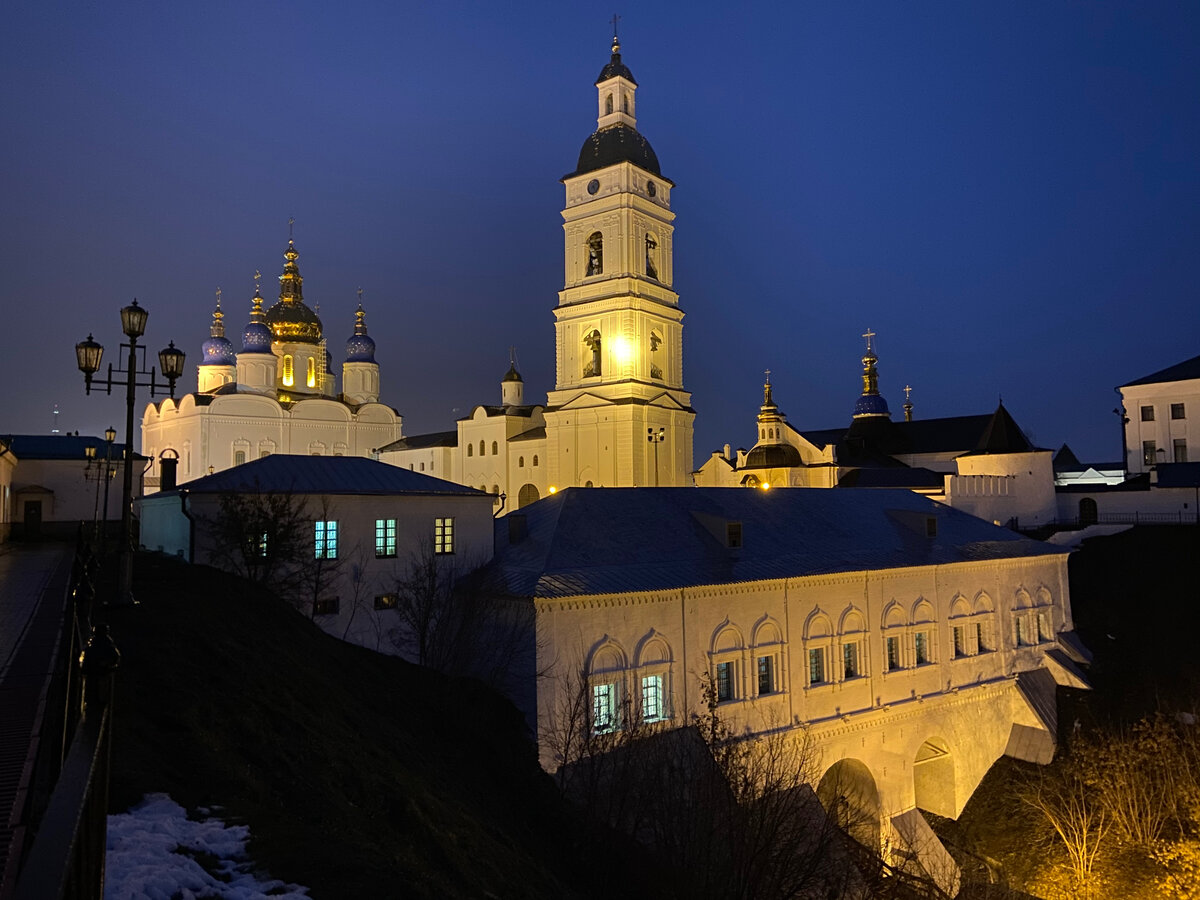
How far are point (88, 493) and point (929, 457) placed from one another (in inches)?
2005

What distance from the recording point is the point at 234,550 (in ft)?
66.1

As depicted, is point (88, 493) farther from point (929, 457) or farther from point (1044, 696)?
point (929, 457)

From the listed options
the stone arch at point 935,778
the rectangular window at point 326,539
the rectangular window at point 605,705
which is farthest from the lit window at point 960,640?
the rectangular window at point 326,539

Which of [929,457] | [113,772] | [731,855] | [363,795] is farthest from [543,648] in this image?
[929,457]

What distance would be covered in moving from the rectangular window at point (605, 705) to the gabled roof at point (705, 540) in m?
2.41

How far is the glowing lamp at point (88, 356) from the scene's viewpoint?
44.5ft

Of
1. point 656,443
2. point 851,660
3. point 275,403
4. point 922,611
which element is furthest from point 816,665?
point 275,403

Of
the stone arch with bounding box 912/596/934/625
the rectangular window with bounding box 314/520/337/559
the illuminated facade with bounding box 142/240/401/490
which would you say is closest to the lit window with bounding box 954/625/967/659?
the stone arch with bounding box 912/596/934/625

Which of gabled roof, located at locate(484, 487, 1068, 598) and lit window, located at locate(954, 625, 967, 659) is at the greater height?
gabled roof, located at locate(484, 487, 1068, 598)

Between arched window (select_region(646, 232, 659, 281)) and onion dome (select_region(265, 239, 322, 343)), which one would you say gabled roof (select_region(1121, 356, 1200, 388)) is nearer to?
arched window (select_region(646, 232, 659, 281))

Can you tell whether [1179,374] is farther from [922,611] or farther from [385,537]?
[385,537]

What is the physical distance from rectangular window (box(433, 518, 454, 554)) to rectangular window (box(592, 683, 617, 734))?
19.2ft

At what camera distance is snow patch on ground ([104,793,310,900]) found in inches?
232

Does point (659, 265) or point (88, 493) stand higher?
point (659, 265)
